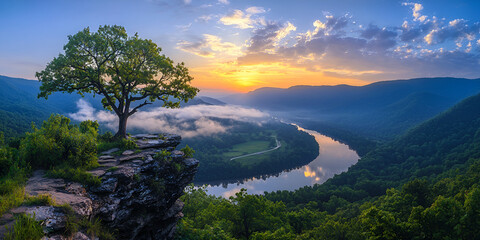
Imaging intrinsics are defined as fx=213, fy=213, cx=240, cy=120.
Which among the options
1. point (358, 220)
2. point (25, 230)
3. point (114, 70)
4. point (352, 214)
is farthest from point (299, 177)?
point (25, 230)

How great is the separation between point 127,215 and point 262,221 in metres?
20.0

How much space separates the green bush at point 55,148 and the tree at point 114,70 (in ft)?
14.3

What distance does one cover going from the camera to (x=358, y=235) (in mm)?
27125

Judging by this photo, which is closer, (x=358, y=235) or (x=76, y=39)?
(x=76, y=39)

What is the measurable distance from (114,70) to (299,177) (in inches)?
4696

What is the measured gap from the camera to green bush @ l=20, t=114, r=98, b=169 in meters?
11.4

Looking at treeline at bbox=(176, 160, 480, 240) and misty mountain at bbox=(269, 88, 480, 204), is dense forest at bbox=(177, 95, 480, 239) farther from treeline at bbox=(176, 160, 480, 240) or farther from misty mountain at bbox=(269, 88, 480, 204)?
misty mountain at bbox=(269, 88, 480, 204)

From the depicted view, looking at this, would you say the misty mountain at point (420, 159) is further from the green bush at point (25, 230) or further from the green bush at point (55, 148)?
the green bush at point (25, 230)

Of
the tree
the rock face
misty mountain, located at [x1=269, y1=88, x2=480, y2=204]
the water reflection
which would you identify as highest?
the tree

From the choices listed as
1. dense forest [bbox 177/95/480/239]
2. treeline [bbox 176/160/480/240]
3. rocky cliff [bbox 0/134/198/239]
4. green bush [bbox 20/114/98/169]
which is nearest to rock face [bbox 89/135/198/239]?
rocky cliff [bbox 0/134/198/239]

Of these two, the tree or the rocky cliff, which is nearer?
the rocky cliff

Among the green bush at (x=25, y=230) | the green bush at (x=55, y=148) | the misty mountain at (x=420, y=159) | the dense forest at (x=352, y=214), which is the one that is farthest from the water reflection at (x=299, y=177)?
the green bush at (x=25, y=230)

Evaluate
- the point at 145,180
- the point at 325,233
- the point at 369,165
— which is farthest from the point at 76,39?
the point at 369,165

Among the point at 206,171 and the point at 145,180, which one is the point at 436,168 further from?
the point at 145,180
